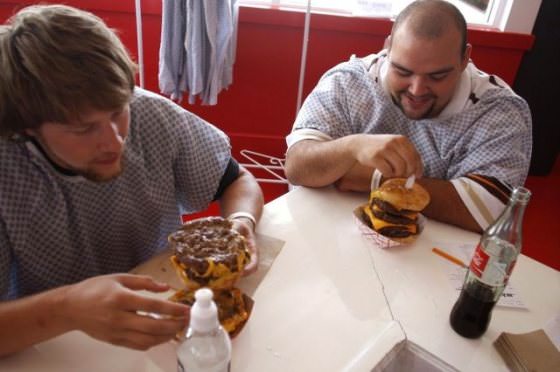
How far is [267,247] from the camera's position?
103cm

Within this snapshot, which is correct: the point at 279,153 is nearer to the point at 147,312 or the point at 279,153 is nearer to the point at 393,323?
the point at 393,323

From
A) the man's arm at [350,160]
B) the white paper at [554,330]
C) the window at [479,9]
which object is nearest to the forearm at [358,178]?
the man's arm at [350,160]

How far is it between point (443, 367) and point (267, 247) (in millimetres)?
429

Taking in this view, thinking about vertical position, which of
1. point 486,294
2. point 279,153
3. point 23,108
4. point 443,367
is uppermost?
point 23,108

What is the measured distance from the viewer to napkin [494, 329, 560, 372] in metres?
0.79

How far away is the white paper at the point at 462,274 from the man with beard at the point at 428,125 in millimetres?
101

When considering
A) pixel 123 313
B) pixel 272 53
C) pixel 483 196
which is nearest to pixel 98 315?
pixel 123 313

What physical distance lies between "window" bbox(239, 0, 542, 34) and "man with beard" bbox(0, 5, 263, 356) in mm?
1650

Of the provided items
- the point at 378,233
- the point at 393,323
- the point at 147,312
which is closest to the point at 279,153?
the point at 378,233

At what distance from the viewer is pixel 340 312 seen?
0.87m

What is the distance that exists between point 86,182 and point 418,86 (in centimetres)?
93

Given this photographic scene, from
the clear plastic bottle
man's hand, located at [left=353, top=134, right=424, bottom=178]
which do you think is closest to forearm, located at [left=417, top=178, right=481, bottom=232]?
man's hand, located at [left=353, top=134, right=424, bottom=178]

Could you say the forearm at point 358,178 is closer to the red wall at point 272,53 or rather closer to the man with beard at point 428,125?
the man with beard at point 428,125

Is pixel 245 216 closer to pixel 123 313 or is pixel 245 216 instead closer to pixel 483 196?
pixel 123 313
